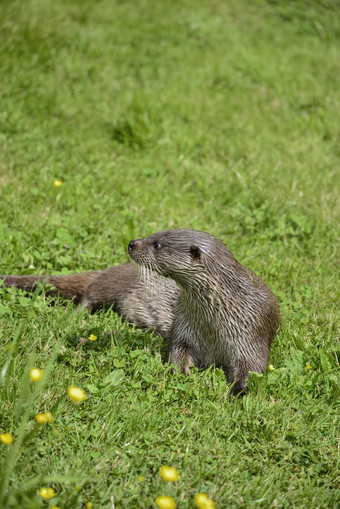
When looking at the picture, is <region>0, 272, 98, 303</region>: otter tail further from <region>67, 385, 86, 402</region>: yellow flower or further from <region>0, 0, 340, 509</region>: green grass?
<region>67, 385, 86, 402</region>: yellow flower

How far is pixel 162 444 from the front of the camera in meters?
2.14

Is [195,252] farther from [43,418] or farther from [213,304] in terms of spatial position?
[43,418]

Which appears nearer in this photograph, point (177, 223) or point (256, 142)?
point (177, 223)

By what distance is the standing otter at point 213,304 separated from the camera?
2.59m

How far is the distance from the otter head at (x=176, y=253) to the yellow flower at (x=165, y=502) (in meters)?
1.10

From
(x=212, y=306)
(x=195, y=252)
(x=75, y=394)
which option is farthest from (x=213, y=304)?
(x=75, y=394)

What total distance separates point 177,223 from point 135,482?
229 cm

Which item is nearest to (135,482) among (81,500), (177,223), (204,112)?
(81,500)

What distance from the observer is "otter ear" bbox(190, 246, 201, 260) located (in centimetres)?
256

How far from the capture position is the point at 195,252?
2.57 m

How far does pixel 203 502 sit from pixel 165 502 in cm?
13

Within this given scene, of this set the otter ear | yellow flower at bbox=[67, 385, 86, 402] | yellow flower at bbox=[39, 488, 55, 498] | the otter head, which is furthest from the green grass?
the otter ear

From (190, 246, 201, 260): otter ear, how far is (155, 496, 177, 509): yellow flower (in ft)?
3.75

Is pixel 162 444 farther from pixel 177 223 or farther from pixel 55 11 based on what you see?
pixel 55 11
